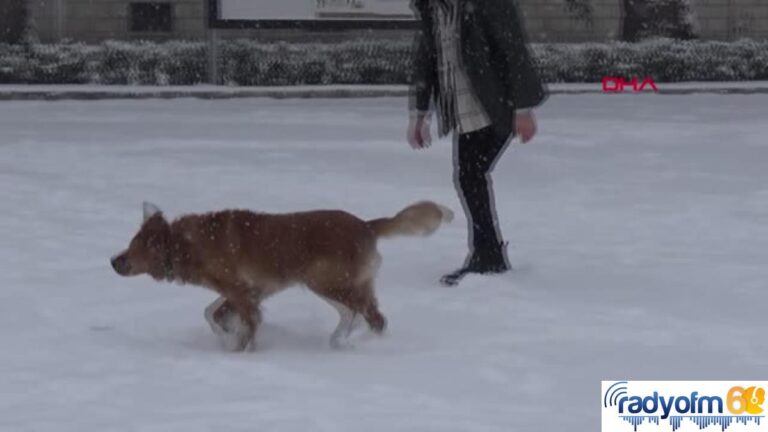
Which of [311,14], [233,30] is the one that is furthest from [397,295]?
[233,30]

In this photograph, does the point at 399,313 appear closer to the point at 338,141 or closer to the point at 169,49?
the point at 338,141

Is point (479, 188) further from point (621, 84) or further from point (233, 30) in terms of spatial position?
point (233, 30)

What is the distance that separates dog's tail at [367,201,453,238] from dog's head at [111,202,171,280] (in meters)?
0.91

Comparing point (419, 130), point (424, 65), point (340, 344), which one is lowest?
point (340, 344)

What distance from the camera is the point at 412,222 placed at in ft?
23.7

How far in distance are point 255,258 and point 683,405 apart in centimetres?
203

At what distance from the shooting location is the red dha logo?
25.2 metres

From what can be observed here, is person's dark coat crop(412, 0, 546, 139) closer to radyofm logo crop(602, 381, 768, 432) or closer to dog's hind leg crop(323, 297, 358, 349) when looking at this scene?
dog's hind leg crop(323, 297, 358, 349)

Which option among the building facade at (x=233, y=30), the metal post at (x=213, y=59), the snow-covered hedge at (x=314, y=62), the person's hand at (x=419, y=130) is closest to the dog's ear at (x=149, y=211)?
the person's hand at (x=419, y=130)

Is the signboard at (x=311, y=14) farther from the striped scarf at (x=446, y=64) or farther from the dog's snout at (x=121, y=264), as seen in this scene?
the dog's snout at (x=121, y=264)

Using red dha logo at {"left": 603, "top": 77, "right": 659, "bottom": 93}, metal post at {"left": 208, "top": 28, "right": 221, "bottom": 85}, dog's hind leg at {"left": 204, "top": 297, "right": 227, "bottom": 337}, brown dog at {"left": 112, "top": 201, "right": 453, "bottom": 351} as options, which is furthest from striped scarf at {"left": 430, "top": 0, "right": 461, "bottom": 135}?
metal post at {"left": 208, "top": 28, "right": 221, "bottom": 85}

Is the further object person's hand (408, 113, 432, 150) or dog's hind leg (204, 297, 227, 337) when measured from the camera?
person's hand (408, 113, 432, 150)

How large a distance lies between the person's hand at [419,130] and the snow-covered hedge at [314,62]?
56.6 ft

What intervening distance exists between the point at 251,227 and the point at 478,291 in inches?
68.1
